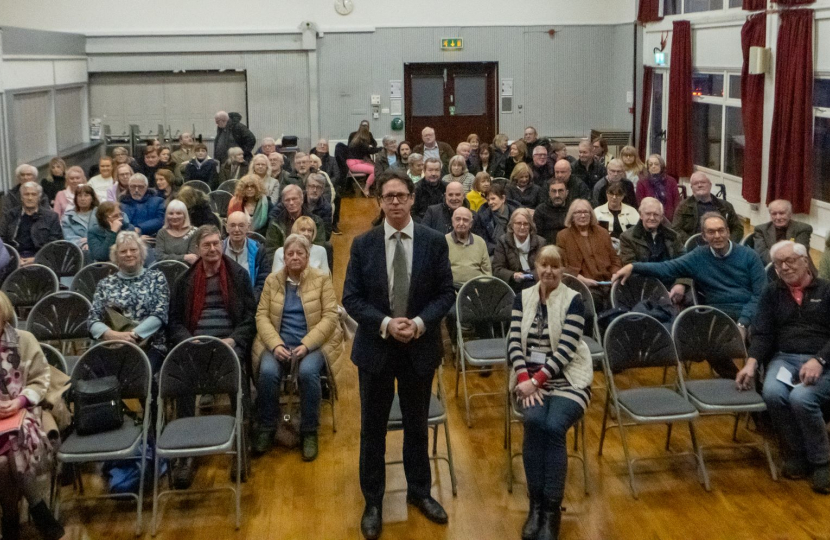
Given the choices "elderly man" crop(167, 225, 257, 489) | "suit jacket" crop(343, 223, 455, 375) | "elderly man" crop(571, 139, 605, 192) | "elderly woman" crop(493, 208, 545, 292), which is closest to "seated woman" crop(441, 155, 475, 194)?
"elderly man" crop(571, 139, 605, 192)

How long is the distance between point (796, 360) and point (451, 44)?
12.0 metres

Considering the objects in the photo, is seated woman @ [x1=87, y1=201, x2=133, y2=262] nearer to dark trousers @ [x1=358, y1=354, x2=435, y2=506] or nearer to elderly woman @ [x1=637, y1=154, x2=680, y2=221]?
dark trousers @ [x1=358, y1=354, x2=435, y2=506]

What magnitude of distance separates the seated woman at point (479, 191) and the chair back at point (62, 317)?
364 centimetres

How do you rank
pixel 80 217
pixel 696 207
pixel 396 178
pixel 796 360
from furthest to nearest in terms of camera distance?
1. pixel 80 217
2. pixel 696 207
3. pixel 796 360
4. pixel 396 178

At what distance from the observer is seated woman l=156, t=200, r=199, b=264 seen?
6406mm

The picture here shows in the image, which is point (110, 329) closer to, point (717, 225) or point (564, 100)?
point (717, 225)

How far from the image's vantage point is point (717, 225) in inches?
217

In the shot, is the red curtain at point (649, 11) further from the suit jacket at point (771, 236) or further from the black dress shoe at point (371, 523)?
the black dress shoe at point (371, 523)

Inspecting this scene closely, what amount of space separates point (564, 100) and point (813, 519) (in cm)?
1261

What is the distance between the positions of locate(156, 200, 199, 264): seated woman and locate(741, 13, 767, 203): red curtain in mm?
7468

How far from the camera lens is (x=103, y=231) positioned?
6.87 metres

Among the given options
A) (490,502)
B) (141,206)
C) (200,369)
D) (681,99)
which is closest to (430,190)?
(141,206)

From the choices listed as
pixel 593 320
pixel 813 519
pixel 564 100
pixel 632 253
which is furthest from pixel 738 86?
pixel 813 519

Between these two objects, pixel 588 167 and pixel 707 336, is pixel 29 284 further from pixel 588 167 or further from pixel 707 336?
pixel 588 167
